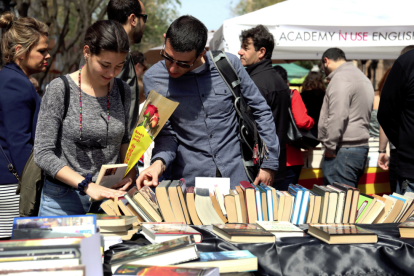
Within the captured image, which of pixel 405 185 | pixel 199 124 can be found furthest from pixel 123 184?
pixel 405 185

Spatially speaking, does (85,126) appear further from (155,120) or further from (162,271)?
(162,271)

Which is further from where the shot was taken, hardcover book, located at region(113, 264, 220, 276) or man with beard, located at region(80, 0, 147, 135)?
man with beard, located at region(80, 0, 147, 135)

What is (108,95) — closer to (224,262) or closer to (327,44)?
(224,262)

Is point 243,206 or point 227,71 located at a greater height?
point 227,71

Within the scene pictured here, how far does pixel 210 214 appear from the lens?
6.46ft

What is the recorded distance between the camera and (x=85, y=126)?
2080mm

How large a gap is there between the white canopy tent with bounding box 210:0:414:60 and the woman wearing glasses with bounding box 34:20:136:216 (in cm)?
297

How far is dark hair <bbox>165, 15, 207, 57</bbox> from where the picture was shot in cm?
233

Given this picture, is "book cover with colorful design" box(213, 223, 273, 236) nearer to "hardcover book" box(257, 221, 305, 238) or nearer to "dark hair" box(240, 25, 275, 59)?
"hardcover book" box(257, 221, 305, 238)

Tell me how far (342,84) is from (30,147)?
10.5ft

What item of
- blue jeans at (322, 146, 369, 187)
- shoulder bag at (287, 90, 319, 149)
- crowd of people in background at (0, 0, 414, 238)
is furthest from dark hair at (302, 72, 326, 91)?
crowd of people in background at (0, 0, 414, 238)

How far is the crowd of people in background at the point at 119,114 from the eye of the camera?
6.75 feet

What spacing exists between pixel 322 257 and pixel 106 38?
4.66 feet

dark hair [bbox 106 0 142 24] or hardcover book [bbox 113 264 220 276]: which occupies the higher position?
dark hair [bbox 106 0 142 24]
